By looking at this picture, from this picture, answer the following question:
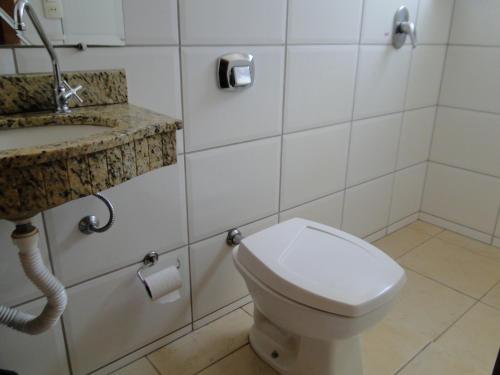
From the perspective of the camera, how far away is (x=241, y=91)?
49.5 inches

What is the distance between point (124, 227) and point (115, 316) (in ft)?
0.90

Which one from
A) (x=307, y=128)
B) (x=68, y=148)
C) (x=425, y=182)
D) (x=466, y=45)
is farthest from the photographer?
(x=425, y=182)

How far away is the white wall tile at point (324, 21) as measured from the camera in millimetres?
1320

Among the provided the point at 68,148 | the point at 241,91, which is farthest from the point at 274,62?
the point at 68,148

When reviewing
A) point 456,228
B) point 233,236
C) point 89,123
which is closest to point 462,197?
point 456,228

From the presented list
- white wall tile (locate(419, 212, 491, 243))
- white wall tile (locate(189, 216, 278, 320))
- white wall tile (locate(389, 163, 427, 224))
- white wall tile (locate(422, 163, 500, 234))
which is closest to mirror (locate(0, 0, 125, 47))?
white wall tile (locate(189, 216, 278, 320))

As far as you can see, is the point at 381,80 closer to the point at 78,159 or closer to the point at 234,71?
the point at 234,71

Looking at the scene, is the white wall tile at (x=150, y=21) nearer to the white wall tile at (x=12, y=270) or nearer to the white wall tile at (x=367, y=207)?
the white wall tile at (x=12, y=270)

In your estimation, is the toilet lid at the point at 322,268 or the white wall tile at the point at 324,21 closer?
the toilet lid at the point at 322,268

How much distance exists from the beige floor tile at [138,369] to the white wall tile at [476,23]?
1907mm

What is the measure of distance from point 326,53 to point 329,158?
41 centimetres

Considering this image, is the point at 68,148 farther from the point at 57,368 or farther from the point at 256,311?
the point at 256,311

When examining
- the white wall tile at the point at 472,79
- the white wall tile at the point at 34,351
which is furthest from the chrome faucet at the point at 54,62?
the white wall tile at the point at 472,79

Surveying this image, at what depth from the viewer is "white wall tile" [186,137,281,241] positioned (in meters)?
1.25
